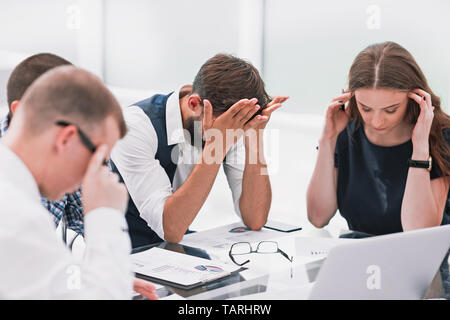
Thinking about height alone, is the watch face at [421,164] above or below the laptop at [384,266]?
above

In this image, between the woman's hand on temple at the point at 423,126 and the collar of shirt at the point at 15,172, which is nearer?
the collar of shirt at the point at 15,172

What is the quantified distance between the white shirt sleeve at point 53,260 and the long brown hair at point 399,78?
115 cm

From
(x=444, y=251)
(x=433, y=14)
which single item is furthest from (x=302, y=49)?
(x=444, y=251)

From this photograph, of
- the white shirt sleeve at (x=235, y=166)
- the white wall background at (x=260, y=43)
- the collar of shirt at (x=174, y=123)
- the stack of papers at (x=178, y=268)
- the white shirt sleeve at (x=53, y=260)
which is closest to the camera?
the white shirt sleeve at (x=53, y=260)

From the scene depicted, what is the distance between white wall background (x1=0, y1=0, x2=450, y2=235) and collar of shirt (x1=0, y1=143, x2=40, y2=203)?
2037mm

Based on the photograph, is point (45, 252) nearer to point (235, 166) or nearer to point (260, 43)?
point (235, 166)

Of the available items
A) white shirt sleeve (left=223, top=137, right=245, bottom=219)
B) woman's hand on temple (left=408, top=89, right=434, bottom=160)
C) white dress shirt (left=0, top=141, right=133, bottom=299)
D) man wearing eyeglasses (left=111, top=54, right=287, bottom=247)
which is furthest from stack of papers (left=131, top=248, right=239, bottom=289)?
woman's hand on temple (left=408, top=89, right=434, bottom=160)

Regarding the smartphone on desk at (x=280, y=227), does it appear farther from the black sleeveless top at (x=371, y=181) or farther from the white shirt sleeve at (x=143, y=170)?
the white shirt sleeve at (x=143, y=170)

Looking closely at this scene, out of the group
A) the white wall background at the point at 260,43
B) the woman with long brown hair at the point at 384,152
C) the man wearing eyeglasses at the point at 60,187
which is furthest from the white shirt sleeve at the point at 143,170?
the white wall background at the point at 260,43

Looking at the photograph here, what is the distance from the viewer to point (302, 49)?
151 inches

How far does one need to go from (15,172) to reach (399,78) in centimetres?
134

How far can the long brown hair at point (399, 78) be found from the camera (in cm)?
187

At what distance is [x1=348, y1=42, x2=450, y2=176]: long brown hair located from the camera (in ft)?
6.14

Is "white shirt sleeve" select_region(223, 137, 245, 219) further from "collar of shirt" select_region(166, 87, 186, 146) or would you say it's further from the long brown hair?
the long brown hair
